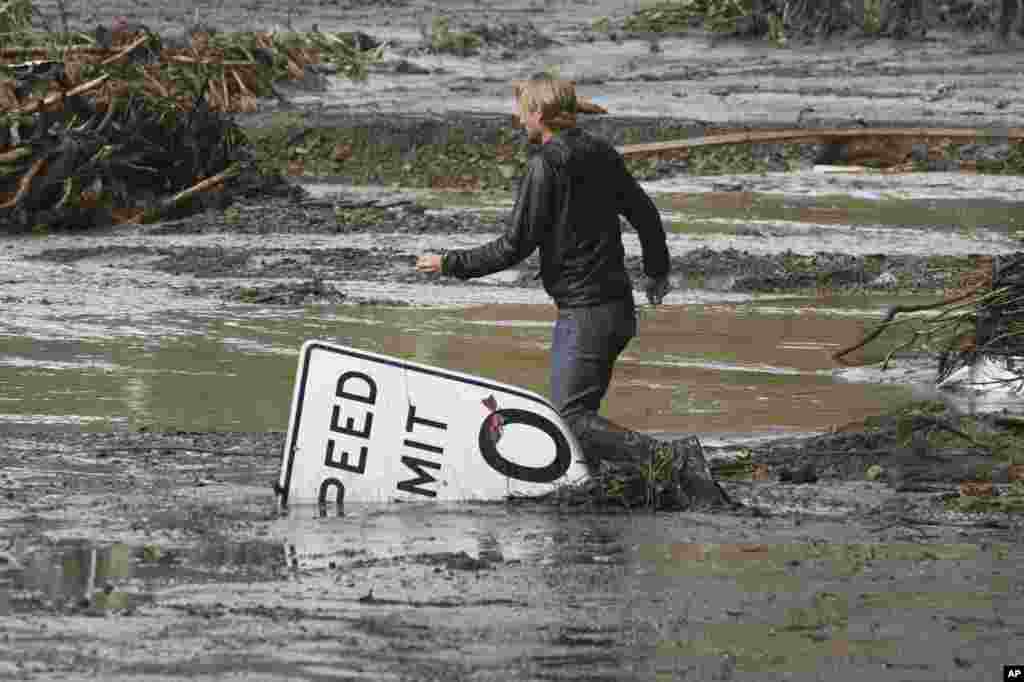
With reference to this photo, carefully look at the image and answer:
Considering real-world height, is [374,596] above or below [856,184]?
above

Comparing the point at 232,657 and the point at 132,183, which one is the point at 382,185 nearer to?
the point at 132,183

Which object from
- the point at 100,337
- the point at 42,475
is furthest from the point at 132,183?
the point at 42,475

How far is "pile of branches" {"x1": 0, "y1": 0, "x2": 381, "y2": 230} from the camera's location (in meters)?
19.3

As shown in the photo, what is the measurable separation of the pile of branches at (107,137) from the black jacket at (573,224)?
1127cm

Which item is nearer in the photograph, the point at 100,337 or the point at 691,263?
the point at 100,337

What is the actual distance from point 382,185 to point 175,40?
20.1 feet

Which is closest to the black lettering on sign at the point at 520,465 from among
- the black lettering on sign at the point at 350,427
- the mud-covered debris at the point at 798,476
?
the black lettering on sign at the point at 350,427

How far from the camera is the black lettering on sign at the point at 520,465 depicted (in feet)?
27.1

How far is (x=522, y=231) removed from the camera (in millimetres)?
8336

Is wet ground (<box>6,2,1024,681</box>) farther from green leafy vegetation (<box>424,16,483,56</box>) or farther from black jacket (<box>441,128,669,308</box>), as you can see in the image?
green leafy vegetation (<box>424,16,483,56</box>)

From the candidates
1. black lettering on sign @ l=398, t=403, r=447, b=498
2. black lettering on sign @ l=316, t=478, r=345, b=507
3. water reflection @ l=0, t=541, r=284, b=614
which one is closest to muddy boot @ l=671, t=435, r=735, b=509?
black lettering on sign @ l=398, t=403, r=447, b=498

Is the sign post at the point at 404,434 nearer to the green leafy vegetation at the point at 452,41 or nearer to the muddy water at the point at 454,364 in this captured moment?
the muddy water at the point at 454,364

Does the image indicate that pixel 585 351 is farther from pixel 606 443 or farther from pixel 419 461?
pixel 419 461

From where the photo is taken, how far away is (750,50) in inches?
1200
